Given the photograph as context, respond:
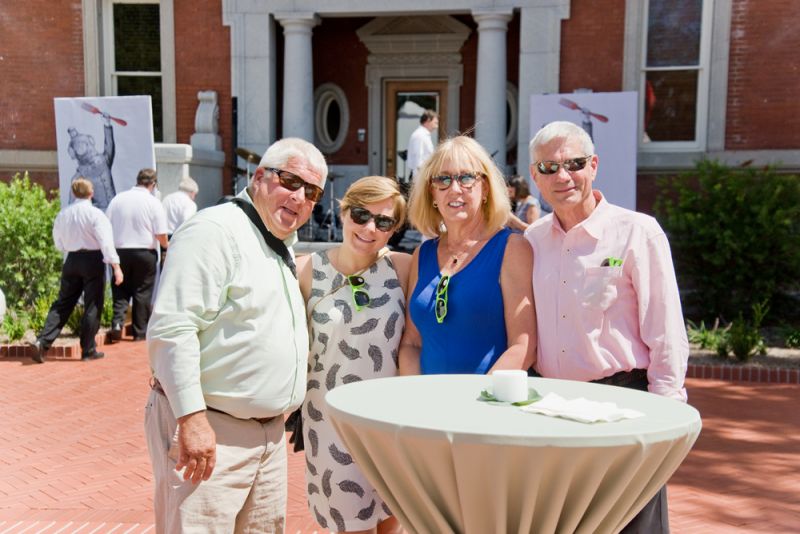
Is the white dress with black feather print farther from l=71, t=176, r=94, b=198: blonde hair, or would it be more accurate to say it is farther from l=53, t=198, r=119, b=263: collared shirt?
l=71, t=176, r=94, b=198: blonde hair

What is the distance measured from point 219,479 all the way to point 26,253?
29.7ft

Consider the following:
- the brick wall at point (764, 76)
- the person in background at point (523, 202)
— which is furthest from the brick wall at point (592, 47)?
the person in background at point (523, 202)

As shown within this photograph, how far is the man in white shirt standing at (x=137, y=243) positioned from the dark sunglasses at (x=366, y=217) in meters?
7.20

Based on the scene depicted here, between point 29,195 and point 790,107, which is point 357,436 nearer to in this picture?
point 29,195

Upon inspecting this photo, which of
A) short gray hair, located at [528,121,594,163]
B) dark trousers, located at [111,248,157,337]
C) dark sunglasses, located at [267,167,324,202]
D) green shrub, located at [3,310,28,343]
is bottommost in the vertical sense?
green shrub, located at [3,310,28,343]

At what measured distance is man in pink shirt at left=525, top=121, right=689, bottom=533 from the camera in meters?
2.70

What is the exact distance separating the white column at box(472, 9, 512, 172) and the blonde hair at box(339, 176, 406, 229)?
9853mm

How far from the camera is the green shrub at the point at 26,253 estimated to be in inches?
421

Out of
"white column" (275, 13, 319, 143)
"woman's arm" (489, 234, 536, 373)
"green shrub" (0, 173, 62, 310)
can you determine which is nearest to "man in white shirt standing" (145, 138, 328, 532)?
"woman's arm" (489, 234, 536, 373)

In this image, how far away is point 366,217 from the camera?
3.12 meters

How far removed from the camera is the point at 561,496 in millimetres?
1962

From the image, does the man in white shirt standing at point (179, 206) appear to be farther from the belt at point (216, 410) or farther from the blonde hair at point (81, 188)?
the belt at point (216, 410)

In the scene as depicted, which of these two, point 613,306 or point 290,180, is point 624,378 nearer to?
point 613,306

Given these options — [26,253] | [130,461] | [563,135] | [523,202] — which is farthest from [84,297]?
[563,135]
